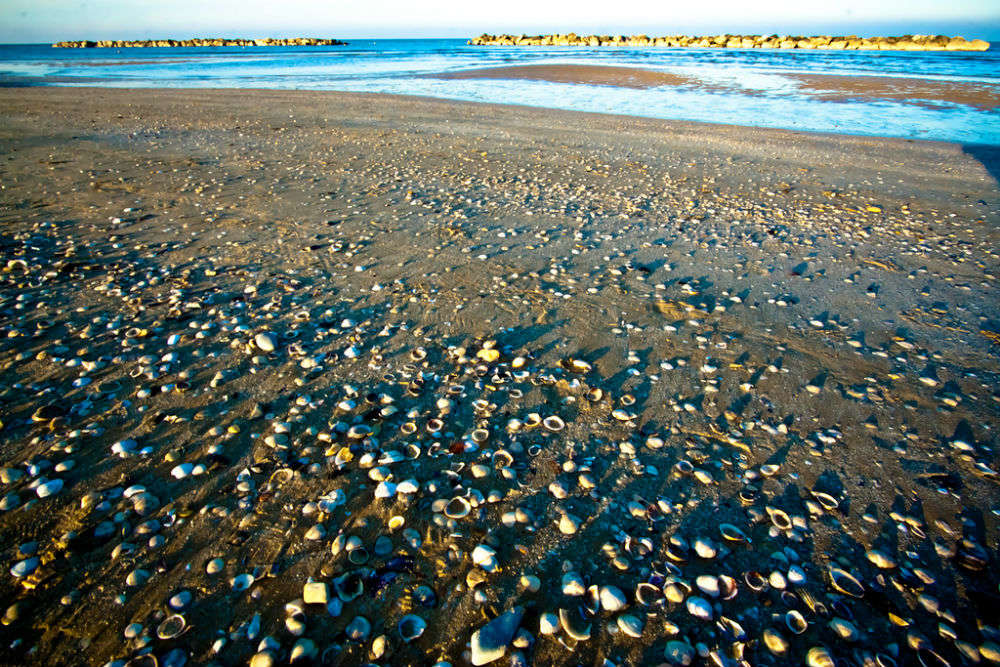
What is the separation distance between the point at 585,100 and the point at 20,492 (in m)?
26.7

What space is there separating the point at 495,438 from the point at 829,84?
40.4m

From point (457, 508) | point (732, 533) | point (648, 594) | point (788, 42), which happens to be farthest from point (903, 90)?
point (788, 42)

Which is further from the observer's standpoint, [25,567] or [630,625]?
[25,567]

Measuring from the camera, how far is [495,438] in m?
3.80

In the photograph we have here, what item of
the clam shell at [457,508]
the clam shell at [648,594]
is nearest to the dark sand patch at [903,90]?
the clam shell at [648,594]

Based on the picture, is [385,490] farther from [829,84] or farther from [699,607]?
→ [829,84]

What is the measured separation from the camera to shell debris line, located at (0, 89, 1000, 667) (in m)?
2.58

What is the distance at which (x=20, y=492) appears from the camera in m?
3.19

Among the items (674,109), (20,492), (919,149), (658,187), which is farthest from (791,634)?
(674,109)

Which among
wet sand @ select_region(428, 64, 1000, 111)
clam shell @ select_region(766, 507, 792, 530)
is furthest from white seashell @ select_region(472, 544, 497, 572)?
wet sand @ select_region(428, 64, 1000, 111)

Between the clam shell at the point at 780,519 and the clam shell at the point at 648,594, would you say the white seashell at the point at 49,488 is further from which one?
the clam shell at the point at 780,519

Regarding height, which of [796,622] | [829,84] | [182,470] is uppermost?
[829,84]

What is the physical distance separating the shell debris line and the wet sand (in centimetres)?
2337

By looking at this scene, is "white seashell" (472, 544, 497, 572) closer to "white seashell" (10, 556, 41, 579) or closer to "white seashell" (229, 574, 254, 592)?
"white seashell" (229, 574, 254, 592)
